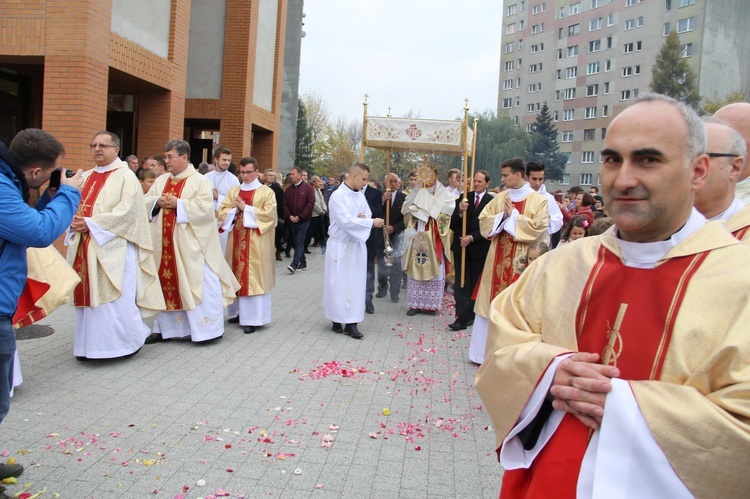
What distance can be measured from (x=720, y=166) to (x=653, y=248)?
3.07ft

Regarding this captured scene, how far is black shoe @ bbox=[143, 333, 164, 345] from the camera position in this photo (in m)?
7.42

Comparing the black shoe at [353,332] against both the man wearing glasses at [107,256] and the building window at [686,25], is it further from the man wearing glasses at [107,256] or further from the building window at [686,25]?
the building window at [686,25]

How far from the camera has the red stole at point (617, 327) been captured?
6.10 feet

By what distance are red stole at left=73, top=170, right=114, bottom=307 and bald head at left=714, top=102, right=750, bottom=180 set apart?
220 inches

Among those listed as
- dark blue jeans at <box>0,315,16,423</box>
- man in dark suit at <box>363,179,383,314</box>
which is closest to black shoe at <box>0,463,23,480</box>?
dark blue jeans at <box>0,315,16,423</box>

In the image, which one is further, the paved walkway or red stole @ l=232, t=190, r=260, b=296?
red stole @ l=232, t=190, r=260, b=296

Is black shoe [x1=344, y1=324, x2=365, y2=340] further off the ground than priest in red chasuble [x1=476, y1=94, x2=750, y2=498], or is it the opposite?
priest in red chasuble [x1=476, y1=94, x2=750, y2=498]

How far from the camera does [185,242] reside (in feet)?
24.2

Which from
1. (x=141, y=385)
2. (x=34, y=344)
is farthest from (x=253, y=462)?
(x=34, y=344)

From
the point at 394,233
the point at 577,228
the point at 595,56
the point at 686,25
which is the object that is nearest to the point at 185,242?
the point at 577,228

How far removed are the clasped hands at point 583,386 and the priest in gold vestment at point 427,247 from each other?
27.1ft

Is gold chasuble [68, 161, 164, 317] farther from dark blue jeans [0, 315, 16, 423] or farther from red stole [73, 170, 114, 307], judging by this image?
dark blue jeans [0, 315, 16, 423]

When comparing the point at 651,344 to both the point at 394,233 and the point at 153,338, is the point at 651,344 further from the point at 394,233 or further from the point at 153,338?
the point at 394,233

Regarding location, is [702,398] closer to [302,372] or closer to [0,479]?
[0,479]
